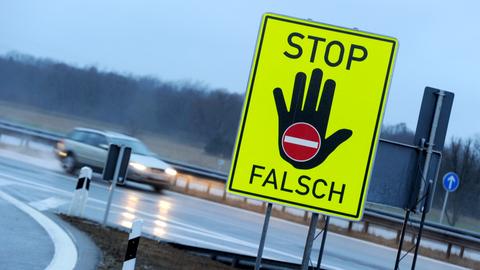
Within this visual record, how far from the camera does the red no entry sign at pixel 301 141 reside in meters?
4.23

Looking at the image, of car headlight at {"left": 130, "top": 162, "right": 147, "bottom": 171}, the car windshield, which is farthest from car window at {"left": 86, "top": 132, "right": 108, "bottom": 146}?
car headlight at {"left": 130, "top": 162, "right": 147, "bottom": 171}

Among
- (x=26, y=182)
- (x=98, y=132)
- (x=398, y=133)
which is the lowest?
(x=26, y=182)

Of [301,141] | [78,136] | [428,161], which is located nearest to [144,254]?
[428,161]

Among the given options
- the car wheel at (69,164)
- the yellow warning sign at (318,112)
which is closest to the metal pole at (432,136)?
the yellow warning sign at (318,112)

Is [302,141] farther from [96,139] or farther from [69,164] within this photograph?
[69,164]

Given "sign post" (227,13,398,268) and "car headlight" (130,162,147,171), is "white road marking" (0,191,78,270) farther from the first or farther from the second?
"car headlight" (130,162,147,171)

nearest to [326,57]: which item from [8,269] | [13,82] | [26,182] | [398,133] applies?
[8,269]

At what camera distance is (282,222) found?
71.4ft

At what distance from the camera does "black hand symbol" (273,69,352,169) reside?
4.25 meters

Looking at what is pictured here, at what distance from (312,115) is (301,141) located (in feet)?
0.53

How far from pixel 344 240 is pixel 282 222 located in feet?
7.90

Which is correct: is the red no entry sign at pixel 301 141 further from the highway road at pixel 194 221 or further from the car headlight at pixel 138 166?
the car headlight at pixel 138 166

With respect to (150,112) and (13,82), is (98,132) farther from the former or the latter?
(13,82)

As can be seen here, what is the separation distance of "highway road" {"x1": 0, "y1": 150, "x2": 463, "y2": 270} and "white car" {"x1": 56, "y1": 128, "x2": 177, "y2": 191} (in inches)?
20.3
